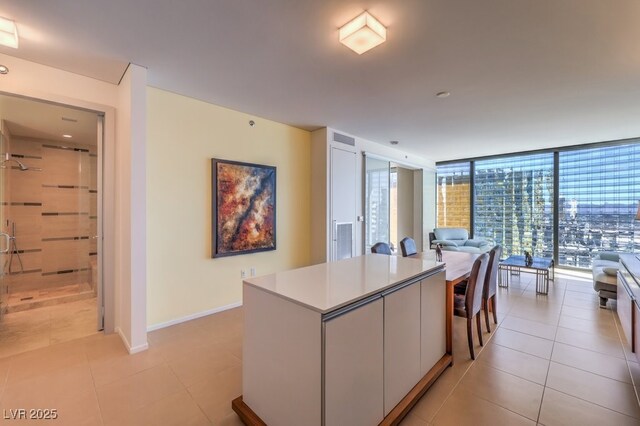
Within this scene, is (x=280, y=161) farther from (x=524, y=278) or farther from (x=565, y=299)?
(x=524, y=278)

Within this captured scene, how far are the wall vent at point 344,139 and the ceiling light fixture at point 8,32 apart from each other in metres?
3.50

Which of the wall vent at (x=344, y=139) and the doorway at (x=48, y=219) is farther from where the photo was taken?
the wall vent at (x=344, y=139)

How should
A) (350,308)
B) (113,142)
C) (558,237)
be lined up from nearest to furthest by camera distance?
(350,308), (113,142), (558,237)

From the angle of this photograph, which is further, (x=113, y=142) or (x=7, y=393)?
(x=113, y=142)

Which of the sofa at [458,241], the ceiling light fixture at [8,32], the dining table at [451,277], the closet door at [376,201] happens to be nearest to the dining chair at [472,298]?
the dining table at [451,277]

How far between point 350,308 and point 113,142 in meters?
3.05

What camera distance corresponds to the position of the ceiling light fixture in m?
1.95

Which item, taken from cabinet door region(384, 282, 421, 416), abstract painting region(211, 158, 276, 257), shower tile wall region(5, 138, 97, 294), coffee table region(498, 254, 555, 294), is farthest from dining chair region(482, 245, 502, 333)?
shower tile wall region(5, 138, 97, 294)

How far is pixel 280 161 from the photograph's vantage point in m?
4.23

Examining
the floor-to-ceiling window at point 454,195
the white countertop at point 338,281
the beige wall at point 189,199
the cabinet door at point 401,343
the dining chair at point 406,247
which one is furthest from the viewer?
the floor-to-ceiling window at point 454,195

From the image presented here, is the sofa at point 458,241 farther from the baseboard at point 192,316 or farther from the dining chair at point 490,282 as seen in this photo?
the baseboard at point 192,316

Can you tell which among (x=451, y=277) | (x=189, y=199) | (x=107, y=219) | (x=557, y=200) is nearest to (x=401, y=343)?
(x=451, y=277)

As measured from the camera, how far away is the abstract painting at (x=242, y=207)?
349cm

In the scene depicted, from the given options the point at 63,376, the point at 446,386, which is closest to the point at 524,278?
the point at 446,386
